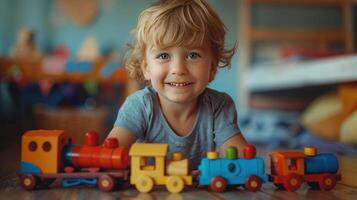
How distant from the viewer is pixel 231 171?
88cm

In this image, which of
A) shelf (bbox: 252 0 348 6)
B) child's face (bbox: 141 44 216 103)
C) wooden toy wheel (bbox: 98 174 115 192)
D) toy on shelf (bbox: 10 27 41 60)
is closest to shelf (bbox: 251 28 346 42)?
shelf (bbox: 252 0 348 6)

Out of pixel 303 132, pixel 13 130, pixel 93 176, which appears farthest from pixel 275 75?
pixel 93 176

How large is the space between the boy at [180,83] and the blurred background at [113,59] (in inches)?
59.7

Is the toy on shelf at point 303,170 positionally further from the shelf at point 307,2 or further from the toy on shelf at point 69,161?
the shelf at point 307,2

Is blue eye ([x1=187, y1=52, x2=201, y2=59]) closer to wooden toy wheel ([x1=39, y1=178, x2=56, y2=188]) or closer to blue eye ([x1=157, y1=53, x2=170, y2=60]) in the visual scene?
blue eye ([x1=157, y1=53, x2=170, y2=60])

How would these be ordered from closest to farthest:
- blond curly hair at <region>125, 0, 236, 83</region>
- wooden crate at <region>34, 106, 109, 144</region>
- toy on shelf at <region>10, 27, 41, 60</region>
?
blond curly hair at <region>125, 0, 236, 83</region> → wooden crate at <region>34, 106, 109, 144</region> → toy on shelf at <region>10, 27, 41, 60</region>

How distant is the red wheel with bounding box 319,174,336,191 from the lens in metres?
0.91

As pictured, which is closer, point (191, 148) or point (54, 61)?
point (191, 148)

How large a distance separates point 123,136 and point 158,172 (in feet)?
0.56

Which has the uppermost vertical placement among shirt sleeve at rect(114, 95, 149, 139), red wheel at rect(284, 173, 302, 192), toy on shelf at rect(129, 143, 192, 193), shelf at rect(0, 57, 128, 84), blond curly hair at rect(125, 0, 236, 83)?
shelf at rect(0, 57, 128, 84)

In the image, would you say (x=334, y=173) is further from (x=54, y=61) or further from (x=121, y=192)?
(x=54, y=61)

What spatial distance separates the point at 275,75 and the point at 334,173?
1820mm

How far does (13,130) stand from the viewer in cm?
285

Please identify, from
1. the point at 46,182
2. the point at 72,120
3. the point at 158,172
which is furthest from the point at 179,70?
the point at 72,120
